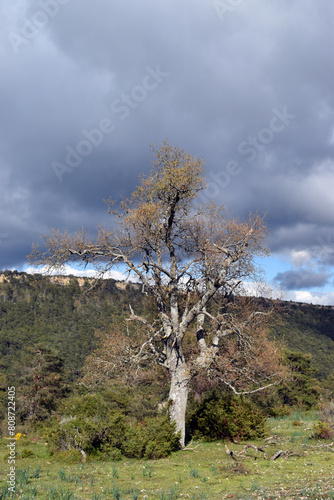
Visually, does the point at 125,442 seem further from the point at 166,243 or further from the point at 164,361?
the point at 166,243

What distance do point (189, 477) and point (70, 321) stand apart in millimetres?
91949

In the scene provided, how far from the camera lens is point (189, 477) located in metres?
10.7

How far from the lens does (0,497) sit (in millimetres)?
8336

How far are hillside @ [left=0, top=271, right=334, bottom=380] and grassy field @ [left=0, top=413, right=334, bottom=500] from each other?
52.6 m

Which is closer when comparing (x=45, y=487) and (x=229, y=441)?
(x=45, y=487)

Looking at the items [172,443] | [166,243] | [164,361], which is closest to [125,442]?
[172,443]

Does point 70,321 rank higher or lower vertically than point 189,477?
higher

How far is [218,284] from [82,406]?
8.10m

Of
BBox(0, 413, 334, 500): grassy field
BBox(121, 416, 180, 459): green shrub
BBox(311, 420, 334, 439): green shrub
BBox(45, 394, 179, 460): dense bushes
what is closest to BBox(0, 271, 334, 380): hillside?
BBox(45, 394, 179, 460): dense bushes

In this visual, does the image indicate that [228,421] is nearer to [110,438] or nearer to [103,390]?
[110,438]

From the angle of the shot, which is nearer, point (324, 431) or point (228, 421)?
point (324, 431)

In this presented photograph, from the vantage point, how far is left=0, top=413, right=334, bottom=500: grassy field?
27.6ft

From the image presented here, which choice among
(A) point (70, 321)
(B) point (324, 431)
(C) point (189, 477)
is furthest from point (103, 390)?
(A) point (70, 321)

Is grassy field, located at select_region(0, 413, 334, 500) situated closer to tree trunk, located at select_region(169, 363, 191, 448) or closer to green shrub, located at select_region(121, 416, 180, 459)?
green shrub, located at select_region(121, 416, 180, 459)
